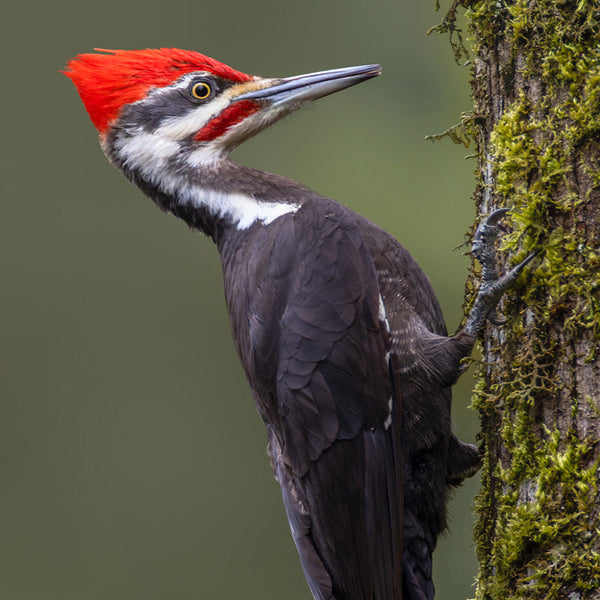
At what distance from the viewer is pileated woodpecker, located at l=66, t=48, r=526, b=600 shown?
2.20 metres

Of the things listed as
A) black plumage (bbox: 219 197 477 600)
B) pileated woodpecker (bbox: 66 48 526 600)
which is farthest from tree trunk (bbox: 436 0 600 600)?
black plumage (bbox: 219 197 477 600)

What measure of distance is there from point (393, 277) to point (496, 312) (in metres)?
0.34

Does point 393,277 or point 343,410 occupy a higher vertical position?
point 393,277

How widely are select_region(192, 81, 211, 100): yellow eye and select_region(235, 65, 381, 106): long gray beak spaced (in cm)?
Result: 10

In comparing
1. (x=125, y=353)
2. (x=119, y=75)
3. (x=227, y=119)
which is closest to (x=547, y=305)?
(x=227, y=119)

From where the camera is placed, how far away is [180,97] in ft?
8.46

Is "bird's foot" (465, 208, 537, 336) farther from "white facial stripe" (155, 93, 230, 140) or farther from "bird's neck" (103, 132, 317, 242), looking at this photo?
"white facial stripe" (155, 93, 230, 140)

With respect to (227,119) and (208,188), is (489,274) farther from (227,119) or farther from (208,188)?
(227,119)

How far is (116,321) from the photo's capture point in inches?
199

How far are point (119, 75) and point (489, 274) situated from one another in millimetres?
1252

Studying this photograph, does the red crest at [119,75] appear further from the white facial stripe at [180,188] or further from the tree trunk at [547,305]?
the tree trunk at [547,305]

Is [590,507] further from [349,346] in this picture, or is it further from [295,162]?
[295,162]

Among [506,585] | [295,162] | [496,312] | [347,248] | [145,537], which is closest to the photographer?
[506,585]

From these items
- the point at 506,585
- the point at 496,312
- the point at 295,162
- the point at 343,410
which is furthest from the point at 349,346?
the point at 295,162
